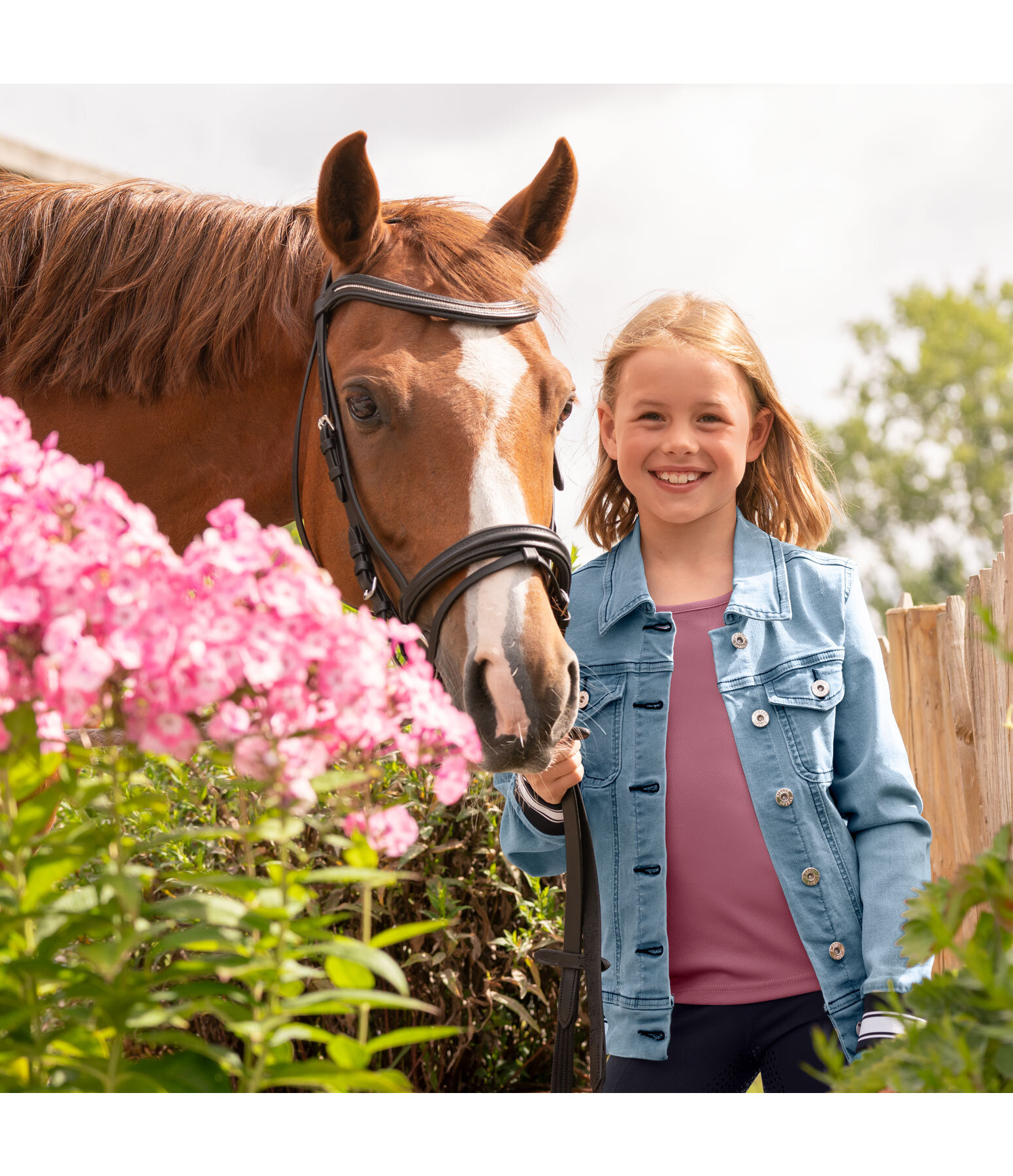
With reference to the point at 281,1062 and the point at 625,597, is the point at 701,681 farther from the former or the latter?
the point at 281,1062

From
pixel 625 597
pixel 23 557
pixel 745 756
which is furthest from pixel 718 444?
pixel 23 557

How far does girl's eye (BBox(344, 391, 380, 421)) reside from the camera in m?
2.06

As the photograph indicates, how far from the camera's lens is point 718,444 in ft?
7.03

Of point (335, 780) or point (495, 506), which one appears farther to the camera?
point (495, 506)

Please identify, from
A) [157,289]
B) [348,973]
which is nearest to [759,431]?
[157,289]

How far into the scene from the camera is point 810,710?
1.99m

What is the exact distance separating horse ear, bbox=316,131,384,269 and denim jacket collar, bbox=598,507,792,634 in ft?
3.09

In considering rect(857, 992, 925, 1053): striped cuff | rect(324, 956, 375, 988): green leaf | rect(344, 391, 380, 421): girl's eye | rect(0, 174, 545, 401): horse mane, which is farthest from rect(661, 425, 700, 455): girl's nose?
rect(324, 956, 375, 988): green leaf

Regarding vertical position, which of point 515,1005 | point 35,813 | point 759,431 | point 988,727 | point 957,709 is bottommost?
point 515,1005

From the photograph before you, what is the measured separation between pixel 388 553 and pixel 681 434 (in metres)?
0.71

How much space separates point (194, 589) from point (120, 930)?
0.89 ft

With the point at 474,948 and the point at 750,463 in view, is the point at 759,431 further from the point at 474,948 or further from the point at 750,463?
the point at 474,948

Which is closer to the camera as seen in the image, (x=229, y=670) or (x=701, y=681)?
(x=229, y=670)

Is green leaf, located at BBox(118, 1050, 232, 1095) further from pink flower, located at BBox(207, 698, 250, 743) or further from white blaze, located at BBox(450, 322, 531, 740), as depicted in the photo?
white blaze, located at BBox(450, 322, 531, 740)
